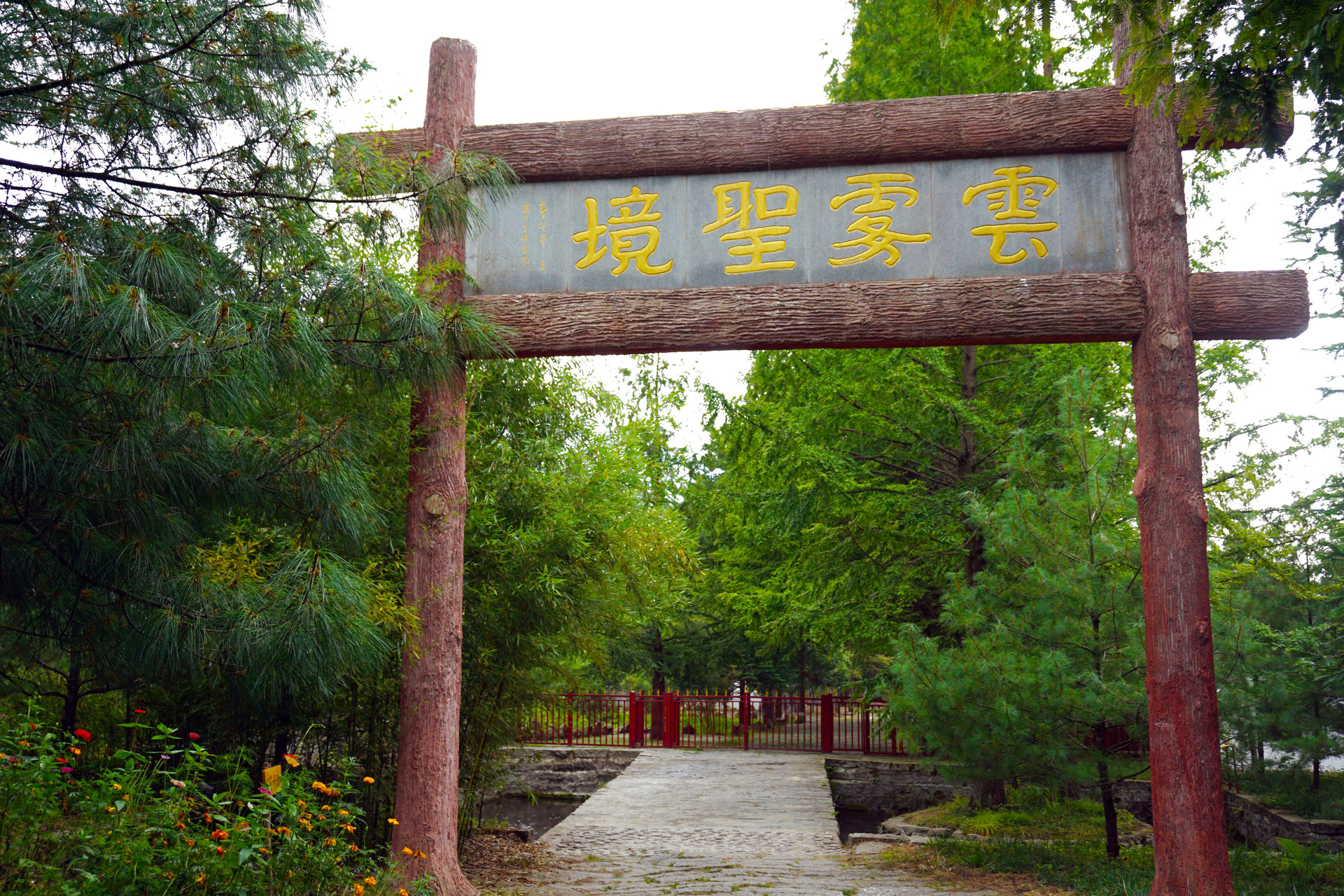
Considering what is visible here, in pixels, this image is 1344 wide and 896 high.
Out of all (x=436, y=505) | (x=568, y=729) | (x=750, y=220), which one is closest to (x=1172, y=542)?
(x=750, y=220)

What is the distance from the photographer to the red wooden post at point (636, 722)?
52.9ft

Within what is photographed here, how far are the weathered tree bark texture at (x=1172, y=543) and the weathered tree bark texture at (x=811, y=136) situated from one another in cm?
32

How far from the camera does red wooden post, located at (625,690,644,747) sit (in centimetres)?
1611

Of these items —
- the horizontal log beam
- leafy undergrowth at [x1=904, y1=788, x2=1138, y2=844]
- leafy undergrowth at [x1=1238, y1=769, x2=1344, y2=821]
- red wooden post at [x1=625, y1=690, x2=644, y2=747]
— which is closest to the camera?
the horizontal log beam

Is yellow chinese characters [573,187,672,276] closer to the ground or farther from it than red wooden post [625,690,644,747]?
farther from it

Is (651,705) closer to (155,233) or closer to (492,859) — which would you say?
(492,859)

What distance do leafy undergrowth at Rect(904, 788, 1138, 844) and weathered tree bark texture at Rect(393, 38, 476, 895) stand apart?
208 inches

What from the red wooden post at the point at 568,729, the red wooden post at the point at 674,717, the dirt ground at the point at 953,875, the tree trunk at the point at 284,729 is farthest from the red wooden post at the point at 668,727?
the tree trunk at the point at 284,729

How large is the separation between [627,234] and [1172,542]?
331 centimetres

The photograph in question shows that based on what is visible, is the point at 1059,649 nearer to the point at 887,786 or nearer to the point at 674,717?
the point at 887,786

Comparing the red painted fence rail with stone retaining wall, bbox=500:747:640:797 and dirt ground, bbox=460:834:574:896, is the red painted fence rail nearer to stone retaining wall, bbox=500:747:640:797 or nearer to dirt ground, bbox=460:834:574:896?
stone retaining wall, bbox=500:747:640:797

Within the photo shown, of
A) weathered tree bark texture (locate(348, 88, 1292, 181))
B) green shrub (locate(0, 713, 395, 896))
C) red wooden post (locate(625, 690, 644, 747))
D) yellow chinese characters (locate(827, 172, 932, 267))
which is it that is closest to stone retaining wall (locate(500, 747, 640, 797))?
red wooden post (locate(625, 690, 644, 747))

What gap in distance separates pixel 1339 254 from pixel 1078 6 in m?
3.42

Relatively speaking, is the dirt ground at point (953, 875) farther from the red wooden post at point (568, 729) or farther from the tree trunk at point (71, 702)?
the red wooden post at point (568, 729)
